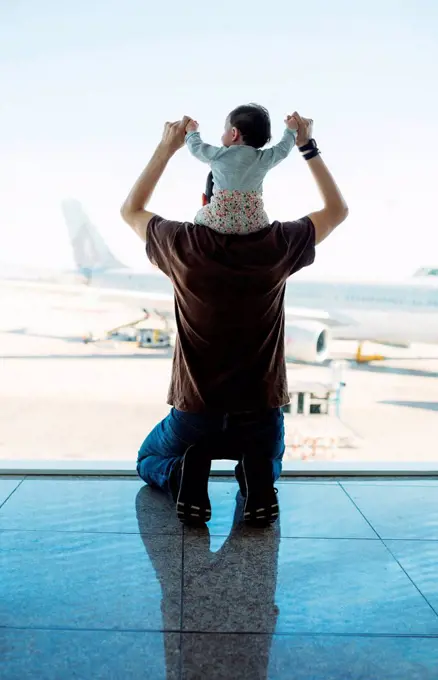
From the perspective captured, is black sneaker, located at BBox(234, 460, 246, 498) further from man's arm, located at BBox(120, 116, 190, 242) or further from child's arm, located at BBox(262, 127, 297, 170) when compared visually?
child's arm, located at BBox(262, 127, 297, 170)

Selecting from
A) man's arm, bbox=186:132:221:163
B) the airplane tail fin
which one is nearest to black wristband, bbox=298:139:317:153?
man's arm, bbox=186:132:221:163

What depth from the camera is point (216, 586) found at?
4.90 ft

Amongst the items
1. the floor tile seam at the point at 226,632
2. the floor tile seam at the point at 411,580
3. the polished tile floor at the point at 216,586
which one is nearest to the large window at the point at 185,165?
the polished tile floor at the point at 216,586

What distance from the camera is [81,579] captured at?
1500mm

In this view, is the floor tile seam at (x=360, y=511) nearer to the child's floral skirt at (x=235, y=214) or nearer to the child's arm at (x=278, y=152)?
the child's floral skirt at (x=235, y=214)

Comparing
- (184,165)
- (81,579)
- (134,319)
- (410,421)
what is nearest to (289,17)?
(184,165)

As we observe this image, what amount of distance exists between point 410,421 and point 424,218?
4.33 metres

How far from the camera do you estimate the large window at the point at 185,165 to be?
9.68 feet

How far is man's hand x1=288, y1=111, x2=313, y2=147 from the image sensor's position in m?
1.82

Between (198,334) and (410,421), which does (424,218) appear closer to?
(410,421)

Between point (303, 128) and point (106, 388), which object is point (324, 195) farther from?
point (106, 388)

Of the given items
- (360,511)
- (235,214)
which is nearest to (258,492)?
(360,511)

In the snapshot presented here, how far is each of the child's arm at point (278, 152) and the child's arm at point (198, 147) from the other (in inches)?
4.9

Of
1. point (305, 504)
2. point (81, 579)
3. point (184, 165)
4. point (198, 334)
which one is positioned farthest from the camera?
point (184, 165)
